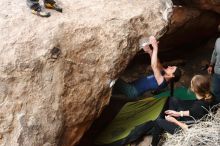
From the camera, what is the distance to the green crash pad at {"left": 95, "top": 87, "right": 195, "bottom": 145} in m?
4.89

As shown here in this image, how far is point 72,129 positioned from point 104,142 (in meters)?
0.71

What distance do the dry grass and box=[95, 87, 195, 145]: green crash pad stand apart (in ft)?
2.15

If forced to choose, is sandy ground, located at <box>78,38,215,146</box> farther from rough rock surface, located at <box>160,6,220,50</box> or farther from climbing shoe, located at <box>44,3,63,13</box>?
climbing shoe, located at <box>44,3,63,13</box>

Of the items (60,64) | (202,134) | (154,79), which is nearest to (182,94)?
(154,79)

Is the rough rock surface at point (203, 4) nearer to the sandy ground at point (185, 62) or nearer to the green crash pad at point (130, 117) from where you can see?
the sandy ground at point (185, 62)

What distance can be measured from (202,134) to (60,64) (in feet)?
4.84

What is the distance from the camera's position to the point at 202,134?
4152 millimetres

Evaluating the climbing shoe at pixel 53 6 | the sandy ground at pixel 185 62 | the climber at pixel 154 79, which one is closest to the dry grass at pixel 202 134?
the climber at pixel 154 79

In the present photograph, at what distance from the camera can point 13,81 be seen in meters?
4.13

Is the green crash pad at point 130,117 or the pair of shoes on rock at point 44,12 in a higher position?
the pair of shoes on rock at point 44,12

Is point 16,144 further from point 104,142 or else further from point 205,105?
point 205,105

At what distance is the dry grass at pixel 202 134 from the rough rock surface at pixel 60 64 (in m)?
0.83

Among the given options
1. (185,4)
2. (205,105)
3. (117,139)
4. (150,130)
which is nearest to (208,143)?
(205,105)

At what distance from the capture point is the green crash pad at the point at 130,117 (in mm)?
4891
